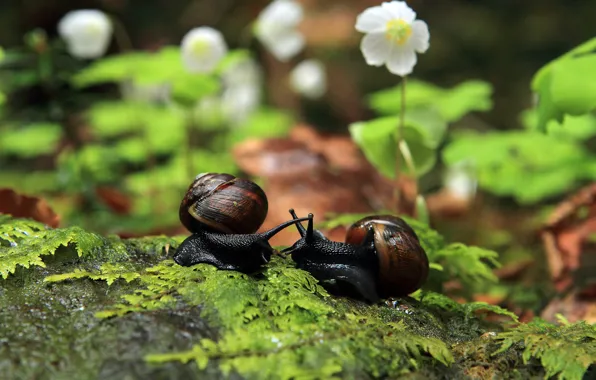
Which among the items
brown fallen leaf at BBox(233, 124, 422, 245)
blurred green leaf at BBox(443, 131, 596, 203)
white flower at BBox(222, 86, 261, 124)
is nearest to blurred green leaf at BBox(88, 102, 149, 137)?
white flower at BBox(222, 86, 261, 124)

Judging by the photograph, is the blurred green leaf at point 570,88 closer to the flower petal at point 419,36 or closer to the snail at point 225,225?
the flower petal at point 419,36

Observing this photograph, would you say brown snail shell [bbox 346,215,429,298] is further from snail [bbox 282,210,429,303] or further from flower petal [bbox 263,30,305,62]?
flower petal [bbox 263,30,305,62]

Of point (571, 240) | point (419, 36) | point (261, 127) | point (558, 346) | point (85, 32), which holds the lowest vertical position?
point (571, 240)

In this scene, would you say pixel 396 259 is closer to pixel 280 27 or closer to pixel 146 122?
pixel 280 27

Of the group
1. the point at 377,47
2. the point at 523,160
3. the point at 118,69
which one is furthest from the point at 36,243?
the point at 523,160

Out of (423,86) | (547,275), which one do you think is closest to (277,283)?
(547,275)

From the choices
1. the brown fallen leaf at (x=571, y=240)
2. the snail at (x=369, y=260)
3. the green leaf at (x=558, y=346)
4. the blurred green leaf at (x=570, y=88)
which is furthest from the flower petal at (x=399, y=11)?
the brown fallen leaf at (x=571, y=240)
